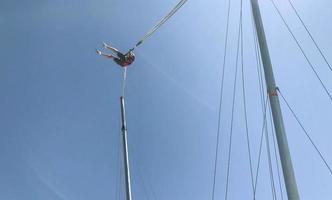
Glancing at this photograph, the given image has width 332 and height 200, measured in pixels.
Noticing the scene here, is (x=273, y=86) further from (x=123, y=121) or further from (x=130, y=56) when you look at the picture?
(x=130, y=56)

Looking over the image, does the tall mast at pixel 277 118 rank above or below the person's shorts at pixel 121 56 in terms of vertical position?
below

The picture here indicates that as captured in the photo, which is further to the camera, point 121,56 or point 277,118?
point 121,56

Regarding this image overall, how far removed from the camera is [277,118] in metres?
15.7

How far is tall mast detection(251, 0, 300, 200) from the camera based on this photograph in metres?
14.4

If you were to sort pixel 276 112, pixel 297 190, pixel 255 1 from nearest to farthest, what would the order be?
pixel 297 190 → pixel 276 112 → pixel 255 1

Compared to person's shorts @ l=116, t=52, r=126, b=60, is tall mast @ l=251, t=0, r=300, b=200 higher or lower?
lower

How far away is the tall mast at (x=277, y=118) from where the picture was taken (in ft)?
47.3

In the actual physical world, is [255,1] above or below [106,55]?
below

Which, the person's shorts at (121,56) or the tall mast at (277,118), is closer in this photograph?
the tall mast at (277,118)

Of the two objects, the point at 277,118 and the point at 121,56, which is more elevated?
the point at 121,56

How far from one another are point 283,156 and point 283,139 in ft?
1.87

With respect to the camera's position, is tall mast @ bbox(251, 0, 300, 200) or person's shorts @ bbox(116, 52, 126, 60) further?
person's shorts @ bbox(116, 52, 126, 60)

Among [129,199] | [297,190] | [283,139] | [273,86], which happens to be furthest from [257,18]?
[129,199]

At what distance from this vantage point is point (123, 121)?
92.8 feet
